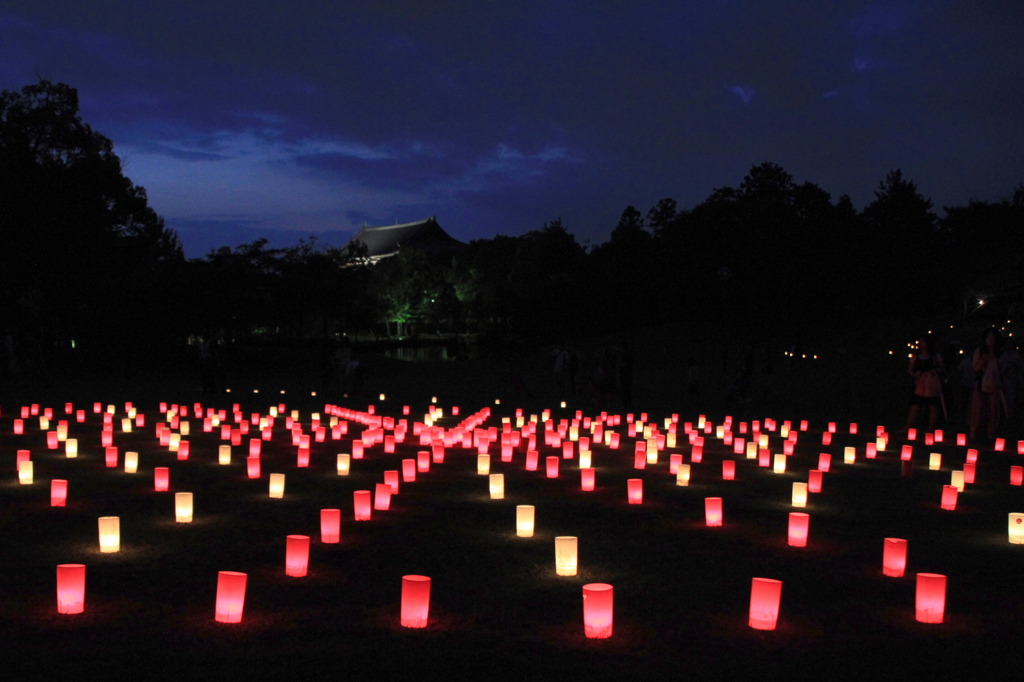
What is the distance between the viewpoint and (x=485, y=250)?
2099 inches

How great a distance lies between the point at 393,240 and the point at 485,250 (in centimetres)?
2329

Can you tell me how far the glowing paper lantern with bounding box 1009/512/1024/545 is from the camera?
6.41 metres

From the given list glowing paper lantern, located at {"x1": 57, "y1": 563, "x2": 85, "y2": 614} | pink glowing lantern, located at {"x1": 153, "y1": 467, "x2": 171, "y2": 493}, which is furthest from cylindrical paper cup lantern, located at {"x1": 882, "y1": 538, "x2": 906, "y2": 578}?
pink glowing lantern, located at {"x1": 153, "y1": 467, "x2": 171, "y2": 493}

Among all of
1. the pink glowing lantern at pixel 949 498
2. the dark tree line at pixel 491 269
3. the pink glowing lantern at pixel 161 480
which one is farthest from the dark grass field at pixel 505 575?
the dark tree line at pixel 491 269

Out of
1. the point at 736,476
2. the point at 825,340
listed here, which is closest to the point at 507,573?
the point at 736,476

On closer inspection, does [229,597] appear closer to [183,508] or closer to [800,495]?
[183,508]

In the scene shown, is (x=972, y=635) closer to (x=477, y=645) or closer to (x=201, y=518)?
(x=477, y=645)

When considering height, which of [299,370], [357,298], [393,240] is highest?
[393,240]

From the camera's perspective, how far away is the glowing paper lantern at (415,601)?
437 cm

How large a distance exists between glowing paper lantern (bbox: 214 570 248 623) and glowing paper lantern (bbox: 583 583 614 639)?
1.70 metres

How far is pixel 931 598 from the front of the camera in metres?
4.55

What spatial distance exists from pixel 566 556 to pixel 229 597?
196 cm

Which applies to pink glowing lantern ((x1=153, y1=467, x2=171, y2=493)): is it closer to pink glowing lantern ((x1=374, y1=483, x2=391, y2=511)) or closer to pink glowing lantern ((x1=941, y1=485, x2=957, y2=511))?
pink glowing lantern ((x1=374, y1=483, x2=391, y2=511))

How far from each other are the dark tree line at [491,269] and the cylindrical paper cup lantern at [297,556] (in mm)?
24546
